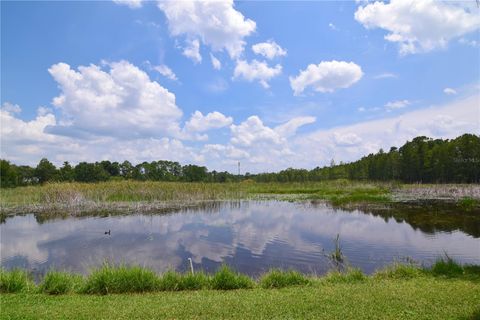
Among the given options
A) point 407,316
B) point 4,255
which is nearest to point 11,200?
point 4,255

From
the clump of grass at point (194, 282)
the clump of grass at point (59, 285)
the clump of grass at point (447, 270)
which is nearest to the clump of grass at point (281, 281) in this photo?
the clump of grass at point (194, 282)

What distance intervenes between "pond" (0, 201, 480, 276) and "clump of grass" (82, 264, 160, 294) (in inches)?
130

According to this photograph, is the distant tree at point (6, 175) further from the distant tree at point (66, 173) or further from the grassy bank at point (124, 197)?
the grassy bank at point (124, 197)

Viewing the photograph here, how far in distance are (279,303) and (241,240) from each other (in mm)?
9912

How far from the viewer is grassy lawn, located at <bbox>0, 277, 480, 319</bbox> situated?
569 centimetres

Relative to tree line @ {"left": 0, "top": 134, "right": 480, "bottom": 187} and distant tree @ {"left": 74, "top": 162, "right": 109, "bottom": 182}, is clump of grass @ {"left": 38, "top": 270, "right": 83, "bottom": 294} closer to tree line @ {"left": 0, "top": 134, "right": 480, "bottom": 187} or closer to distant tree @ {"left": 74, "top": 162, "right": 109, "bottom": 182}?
tree line @ {"left": 0, "top": 134, "right": 480, "bottom": 187}

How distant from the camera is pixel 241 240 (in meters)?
16.2

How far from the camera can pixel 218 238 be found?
1678cm

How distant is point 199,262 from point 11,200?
26.6 meters

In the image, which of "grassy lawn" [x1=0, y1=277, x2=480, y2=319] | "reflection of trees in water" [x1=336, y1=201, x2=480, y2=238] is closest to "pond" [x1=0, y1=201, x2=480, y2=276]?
"reflection of trees in water" [x1=336, y1=201, x2=480, y2=238]

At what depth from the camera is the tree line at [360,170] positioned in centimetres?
5394

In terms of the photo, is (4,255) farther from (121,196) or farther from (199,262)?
(121,196)

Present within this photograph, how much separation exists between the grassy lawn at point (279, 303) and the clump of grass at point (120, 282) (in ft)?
1.81

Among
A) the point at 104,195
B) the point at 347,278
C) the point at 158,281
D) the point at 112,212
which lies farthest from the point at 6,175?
the point at 347,278
